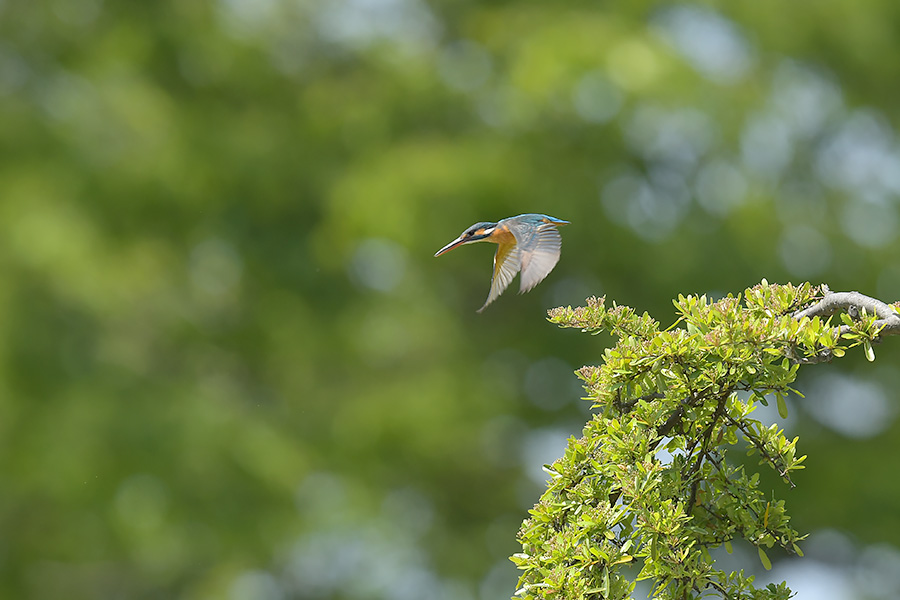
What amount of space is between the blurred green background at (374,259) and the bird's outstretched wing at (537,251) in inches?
171

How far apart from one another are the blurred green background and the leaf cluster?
15.2 feet

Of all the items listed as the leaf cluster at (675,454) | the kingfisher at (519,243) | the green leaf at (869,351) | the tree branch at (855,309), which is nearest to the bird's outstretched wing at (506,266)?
the kingfisher at (519,243)

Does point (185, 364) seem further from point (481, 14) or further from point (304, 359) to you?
point (481, 14)

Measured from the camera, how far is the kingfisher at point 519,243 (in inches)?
67.1

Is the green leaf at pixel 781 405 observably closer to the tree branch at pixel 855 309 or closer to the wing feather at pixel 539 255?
the tree branch at pixel 855 309

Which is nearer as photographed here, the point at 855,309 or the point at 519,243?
the point at 855,309

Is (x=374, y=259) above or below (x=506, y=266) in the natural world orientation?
above

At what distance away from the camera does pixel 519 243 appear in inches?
69.0

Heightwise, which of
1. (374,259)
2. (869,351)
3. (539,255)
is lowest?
(869,351)

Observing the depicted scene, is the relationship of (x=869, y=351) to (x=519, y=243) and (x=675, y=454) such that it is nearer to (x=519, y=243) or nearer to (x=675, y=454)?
(x=675, y=454)

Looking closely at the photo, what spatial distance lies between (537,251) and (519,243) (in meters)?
0.05

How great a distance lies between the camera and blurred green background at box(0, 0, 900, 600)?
6.28m

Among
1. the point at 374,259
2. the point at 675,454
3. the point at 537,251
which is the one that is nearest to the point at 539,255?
the point at 537,251

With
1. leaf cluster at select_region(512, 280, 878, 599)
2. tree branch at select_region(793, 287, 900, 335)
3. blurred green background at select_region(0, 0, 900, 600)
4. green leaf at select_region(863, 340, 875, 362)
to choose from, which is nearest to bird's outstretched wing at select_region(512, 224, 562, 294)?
leaf cluster at select_region(512, 280, 878, 599)
